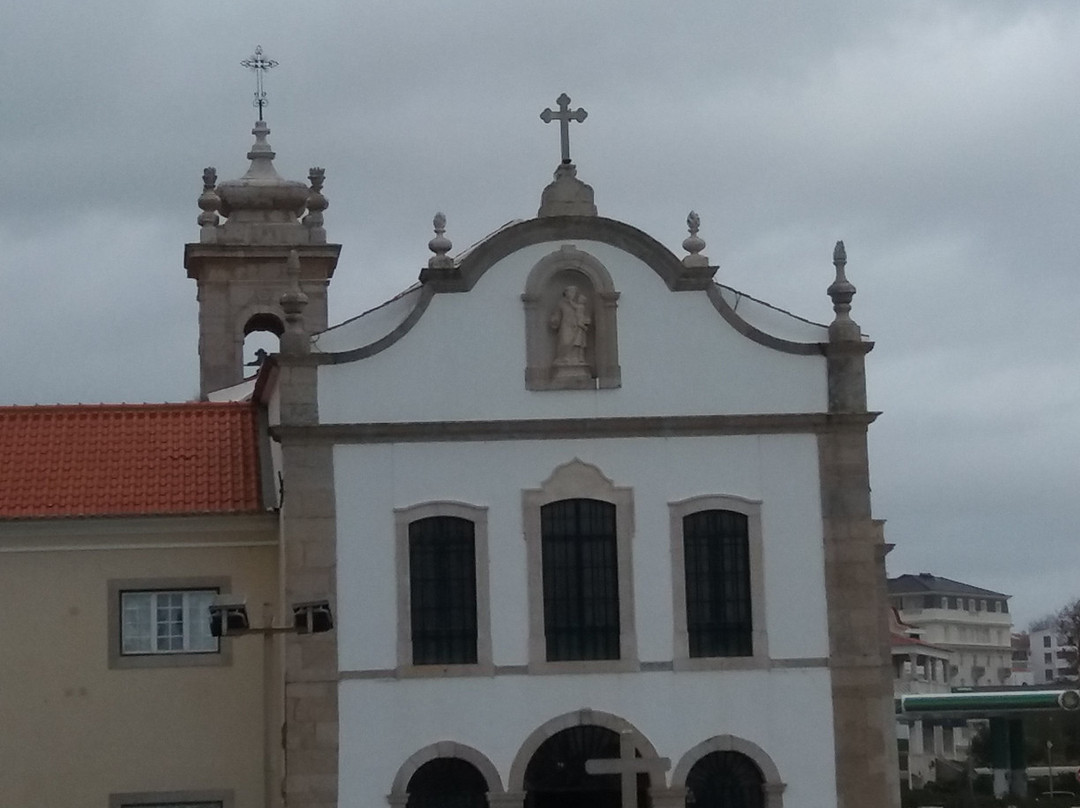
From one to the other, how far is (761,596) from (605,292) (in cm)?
422

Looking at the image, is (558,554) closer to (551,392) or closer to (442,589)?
(442,589)

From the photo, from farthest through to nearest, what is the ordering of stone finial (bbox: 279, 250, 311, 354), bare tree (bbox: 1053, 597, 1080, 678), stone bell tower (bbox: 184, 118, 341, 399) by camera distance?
1. bare tree (bbox: 1053, 597, 1080, 678)
2. stone bell tower (bbox: 184, 118, 341, 399)
3. stone finial (bbox: 279, 250, 311, 354)

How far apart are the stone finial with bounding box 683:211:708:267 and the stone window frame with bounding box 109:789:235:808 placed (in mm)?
8957

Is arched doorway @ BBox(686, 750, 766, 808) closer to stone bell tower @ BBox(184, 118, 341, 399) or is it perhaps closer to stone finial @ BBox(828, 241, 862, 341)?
stone finial @ BBox(828, 241, 862, 341)

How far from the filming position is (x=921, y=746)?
8306 centimetres

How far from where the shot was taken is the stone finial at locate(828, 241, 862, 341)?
90.1 feet

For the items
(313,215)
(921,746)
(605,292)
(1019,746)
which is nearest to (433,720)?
(605,292)

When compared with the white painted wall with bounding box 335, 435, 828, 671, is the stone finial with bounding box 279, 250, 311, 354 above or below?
above

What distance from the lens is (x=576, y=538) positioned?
2684 centimetres

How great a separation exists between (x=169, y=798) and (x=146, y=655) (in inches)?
72.7

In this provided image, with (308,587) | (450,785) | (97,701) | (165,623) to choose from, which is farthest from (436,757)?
(97,701)

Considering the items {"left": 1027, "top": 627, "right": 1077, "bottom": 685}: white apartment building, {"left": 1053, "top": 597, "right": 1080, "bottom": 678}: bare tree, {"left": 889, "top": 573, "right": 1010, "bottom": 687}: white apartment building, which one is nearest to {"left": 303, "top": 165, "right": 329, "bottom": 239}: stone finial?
{"left": 1053, "top": 597, "right": 1080, "bottom": 678}: bare tree

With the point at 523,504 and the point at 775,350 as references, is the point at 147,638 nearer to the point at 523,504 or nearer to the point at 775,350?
the point at 523,504

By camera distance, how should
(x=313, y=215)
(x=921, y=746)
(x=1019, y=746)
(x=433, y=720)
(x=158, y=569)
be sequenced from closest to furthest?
(x=433, y=720)
(x=158, y=569)
(x=313, y=215)
(x=1019, y=746)
(x=921, y=746)
